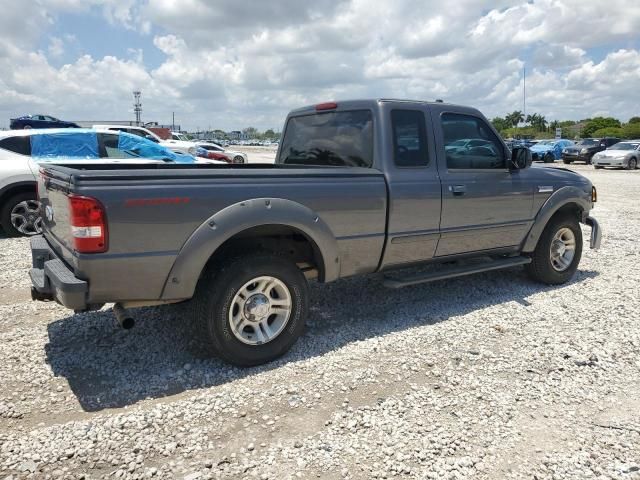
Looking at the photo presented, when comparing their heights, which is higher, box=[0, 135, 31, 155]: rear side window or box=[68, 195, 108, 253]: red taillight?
box=[0, 135, 31, 155]: rear side window

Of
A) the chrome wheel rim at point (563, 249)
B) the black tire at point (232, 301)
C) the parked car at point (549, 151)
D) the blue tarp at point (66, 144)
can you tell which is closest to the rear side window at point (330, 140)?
the black tire at point (232, 301)

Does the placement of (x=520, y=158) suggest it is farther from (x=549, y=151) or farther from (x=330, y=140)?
(x=549, y=151)

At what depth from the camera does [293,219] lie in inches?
140

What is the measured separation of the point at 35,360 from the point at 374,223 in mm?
2736

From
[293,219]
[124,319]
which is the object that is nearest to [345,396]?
[293,219]

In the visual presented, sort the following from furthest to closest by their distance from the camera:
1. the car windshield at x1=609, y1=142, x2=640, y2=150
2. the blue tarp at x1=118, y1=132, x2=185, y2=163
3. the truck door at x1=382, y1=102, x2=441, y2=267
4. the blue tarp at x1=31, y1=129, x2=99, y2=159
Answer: the car windshield at x1=609, y1=142, x2=640, y2=150, the blue tarp at x1=118, y1=132, x2=185, y2=163, the blue tarp at x1=31, y1=129, x2=99, y2=159, the truck door at x1=382, y1=102, x2=441, y2=267

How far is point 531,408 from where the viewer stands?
3.17 metres

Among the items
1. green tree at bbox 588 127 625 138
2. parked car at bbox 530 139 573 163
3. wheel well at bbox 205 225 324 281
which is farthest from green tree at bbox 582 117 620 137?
wheel well at bbox 205 225 324 281

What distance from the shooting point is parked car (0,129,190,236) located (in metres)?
7.55

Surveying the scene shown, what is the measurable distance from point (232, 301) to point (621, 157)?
26.8m

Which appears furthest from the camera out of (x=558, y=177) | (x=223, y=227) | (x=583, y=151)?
(x=583, y=151)

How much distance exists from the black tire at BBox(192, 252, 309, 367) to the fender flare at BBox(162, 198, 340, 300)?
14 centimetres

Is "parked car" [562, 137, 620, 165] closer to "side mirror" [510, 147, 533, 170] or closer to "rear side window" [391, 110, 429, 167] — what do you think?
"side mirror" [510, 147, 533, 170]

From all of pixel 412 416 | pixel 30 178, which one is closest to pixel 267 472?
pixel 412 416
